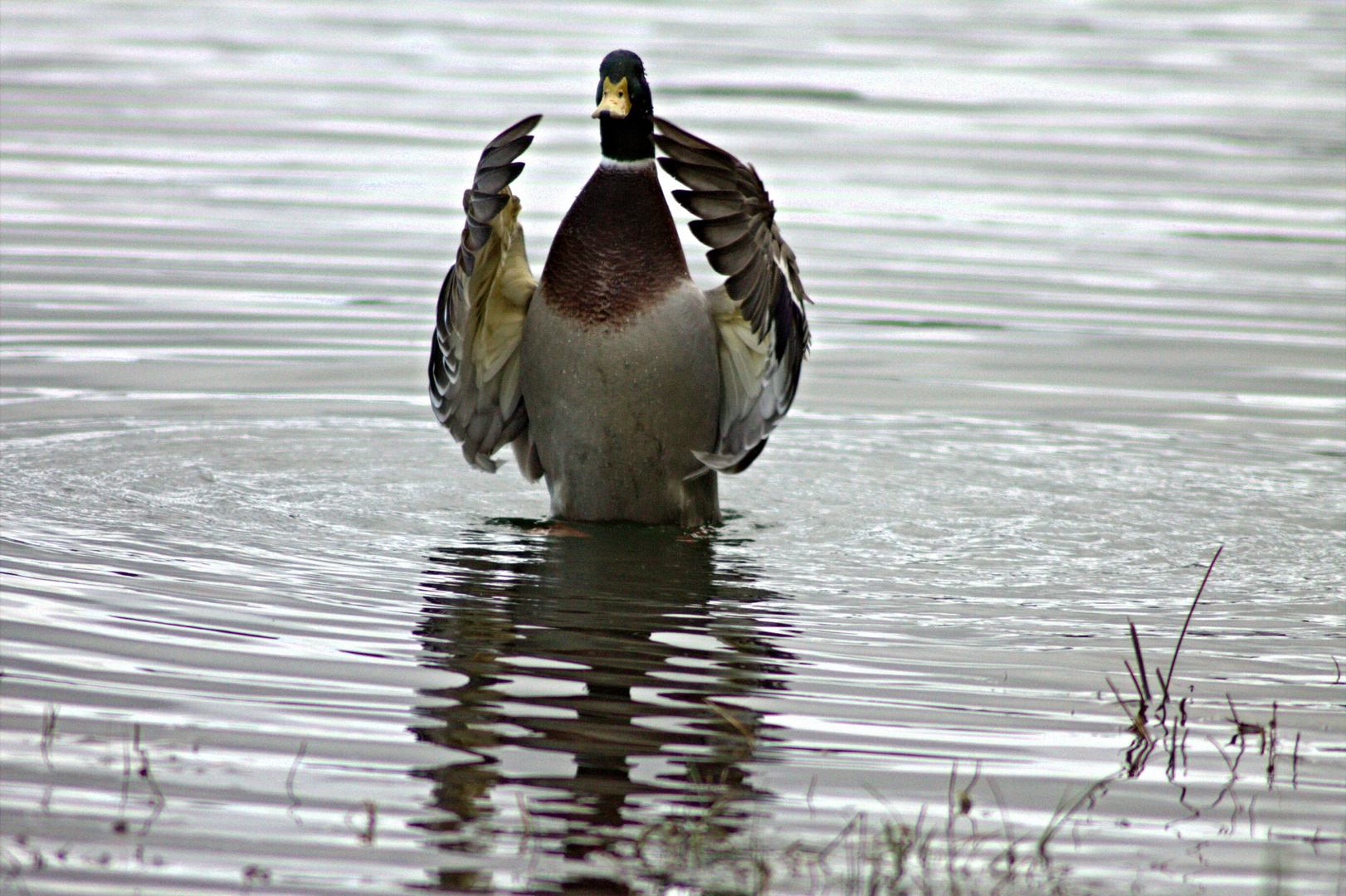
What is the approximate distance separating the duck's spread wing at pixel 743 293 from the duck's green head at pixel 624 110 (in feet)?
1.99

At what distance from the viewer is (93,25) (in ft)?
66.6

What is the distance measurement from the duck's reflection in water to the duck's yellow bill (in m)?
1.60

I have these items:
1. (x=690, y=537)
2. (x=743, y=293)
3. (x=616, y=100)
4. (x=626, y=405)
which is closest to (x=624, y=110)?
(x=616, y=100)

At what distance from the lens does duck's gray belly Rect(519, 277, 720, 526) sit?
6.93 metres

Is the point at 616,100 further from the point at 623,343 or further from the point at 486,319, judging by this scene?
the point at 486,319

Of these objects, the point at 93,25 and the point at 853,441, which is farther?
the point at 93,25

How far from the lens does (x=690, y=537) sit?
726cm

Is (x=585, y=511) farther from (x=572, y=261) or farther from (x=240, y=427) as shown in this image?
(x=240, y=427)

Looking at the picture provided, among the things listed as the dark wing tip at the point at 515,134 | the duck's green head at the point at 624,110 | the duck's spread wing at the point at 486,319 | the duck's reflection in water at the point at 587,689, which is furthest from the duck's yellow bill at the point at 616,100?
the duck's reflection in water at the point at 587,689

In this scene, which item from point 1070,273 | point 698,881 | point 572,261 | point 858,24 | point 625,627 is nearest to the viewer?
point 698,881

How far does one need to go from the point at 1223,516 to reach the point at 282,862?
4.69 m

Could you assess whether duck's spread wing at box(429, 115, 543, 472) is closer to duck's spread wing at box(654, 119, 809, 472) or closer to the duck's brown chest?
the duck's brown chest

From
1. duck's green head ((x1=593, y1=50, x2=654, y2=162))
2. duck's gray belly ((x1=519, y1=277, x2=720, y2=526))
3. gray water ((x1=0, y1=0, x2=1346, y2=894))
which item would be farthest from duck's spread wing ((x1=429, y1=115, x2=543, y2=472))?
duck's green head ((x1=593, y1=50, x2=654, y2=162))

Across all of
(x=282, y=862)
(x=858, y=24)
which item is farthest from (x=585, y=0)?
(x=282, y=862)
